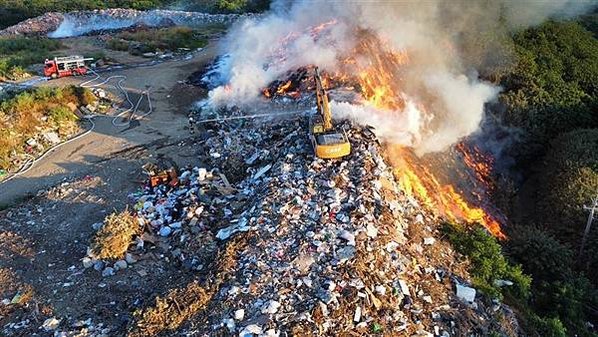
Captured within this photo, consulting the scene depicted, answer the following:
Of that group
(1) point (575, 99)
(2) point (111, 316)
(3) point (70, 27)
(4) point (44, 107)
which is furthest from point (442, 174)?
(3) point (70, 27)

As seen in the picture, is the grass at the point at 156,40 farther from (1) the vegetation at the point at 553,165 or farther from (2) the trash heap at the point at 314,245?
(1) the vegetation at the point at 553,165

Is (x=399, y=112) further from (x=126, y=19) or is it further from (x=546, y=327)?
(x=126, y=19)

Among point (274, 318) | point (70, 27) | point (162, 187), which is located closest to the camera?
point (274, 318)

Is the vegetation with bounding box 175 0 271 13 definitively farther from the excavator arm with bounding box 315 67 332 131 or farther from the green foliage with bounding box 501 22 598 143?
the excavator arm with bounding box 315 67 332 131

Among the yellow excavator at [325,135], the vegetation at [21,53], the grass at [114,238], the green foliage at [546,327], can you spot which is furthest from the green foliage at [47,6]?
the green foliage at [546,327]

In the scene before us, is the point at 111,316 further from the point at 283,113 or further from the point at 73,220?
the point at 283,113

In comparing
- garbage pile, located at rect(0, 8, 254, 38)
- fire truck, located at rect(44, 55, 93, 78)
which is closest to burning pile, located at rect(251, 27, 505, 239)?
fire truck, located at rect(44, 55, 93, 78)
